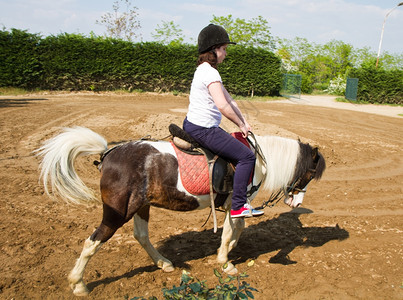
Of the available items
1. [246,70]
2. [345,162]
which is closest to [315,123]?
[345,162]

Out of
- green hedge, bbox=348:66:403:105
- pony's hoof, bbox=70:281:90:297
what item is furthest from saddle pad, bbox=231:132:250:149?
green hedge, bbox=348:66:403:105

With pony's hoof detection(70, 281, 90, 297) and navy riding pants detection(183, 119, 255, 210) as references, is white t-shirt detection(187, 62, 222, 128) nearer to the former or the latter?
navy riding pants detection(183, 119, 255, 210)

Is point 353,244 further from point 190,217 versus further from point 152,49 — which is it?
point 152,49

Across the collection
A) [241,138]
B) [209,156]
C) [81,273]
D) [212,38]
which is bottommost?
[81,273]

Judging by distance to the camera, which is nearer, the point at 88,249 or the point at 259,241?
the point at 88,249

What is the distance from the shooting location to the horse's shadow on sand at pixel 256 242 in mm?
4664

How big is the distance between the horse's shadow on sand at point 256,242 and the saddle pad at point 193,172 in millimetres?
1218

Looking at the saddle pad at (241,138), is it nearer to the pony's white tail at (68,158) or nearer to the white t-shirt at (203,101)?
the white t-shirt at (203,101)

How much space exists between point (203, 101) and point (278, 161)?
138cm

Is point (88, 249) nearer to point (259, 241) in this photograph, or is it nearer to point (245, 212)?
point (245, 212)

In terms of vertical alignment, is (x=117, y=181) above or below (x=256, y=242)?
above

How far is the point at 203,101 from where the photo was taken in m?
3.72

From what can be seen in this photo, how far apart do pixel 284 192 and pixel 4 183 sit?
5.62 metres

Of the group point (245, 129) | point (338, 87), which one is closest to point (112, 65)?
point (245, 129)
